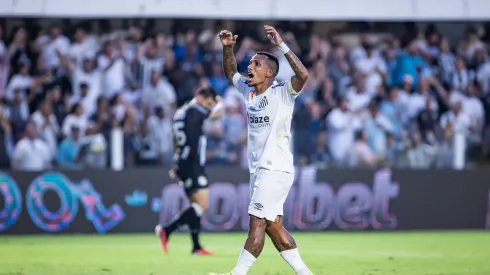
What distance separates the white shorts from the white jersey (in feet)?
0.26

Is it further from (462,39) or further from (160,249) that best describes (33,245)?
(462,39)

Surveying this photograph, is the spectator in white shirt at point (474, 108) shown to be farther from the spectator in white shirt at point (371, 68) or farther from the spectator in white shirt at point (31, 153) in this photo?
the spectator in white shirt at point (31, 153)

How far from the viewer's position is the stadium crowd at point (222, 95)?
19203 mm

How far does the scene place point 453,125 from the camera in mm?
20547

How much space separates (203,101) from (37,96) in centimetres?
608

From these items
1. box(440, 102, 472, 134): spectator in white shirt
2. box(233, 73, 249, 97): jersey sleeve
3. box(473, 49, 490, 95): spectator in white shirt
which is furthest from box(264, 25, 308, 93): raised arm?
box(473, 49, 490, 95): spectator in white shirt

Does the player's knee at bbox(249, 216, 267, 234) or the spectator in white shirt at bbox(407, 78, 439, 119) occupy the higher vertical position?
the spectator in white shirt at bbox(407, 78, 439, 119)

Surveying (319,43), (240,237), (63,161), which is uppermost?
(319,43)

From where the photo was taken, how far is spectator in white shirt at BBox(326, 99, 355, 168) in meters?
19.6

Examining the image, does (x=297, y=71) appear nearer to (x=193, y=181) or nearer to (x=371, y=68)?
(x=193, y=181)

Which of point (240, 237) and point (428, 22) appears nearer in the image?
point (240, 237)

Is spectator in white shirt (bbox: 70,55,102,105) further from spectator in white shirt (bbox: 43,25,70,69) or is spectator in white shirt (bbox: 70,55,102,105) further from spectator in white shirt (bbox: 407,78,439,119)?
spectator in white shirt (bbox: 407,78,439,119)

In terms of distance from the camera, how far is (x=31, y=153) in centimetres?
1889

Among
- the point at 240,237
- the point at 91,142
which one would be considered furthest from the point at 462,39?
the point at 91,142
